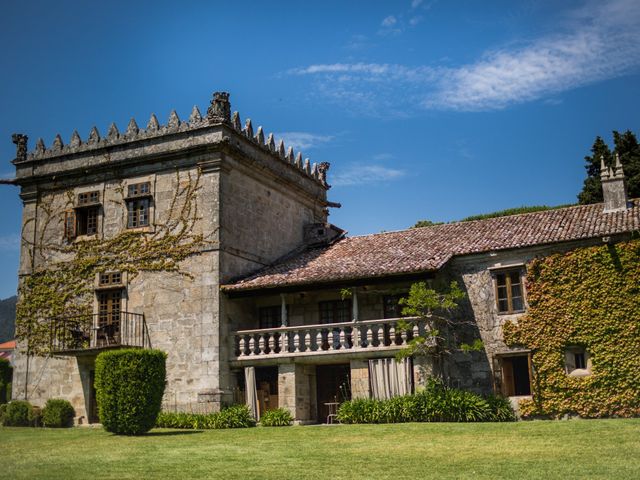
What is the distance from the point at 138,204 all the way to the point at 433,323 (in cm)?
1187

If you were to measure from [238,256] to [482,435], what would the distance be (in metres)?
12.1

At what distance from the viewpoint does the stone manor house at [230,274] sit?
23781 mm

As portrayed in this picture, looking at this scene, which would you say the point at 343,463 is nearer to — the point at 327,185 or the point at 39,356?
the point at 39,356

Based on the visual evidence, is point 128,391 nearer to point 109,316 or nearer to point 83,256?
point 109,316

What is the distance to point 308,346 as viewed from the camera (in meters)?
24.3

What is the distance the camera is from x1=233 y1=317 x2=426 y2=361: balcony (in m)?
23.2

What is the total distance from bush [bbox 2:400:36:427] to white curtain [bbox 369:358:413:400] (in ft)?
42.1

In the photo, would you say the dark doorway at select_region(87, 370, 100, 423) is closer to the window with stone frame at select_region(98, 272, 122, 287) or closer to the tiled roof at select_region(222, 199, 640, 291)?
the window with stone frame at select_region(98, 272, 122, 287)

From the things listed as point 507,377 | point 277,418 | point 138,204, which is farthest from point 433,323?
point 138,204

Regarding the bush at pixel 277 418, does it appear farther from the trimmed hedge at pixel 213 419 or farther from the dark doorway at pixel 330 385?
the dark doorway at pixel 330 385

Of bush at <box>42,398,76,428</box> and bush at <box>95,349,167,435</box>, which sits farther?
bush at <box>42,398,76,428</box>

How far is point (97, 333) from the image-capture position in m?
26.7

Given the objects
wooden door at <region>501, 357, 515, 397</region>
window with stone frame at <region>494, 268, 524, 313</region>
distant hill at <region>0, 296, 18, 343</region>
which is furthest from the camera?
distant hill at <region>0, 296, 18, 343</region>

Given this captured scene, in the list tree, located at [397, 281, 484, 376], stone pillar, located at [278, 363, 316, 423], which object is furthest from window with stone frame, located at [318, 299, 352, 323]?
tree, located at [397, 281, 484, 376]
